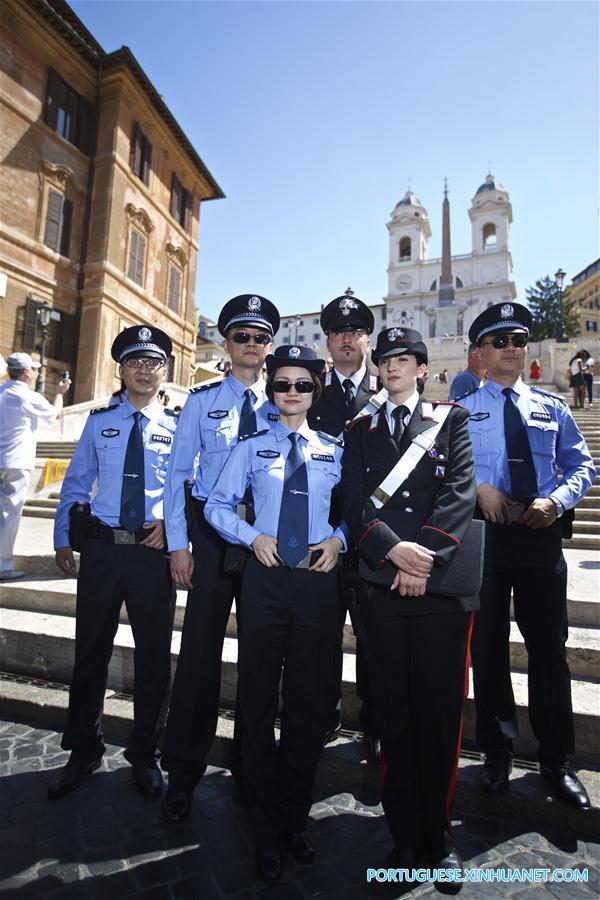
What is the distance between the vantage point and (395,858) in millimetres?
2424

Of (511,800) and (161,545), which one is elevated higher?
(161,545)

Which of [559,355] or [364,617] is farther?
[559,355]

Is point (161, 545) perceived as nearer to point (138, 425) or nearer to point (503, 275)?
point (138, 425)

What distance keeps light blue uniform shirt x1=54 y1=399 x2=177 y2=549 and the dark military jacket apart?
1.38 meters

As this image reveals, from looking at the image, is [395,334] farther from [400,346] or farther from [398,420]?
[398,420]

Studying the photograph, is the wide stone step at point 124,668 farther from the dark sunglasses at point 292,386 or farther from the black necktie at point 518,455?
the dark sunglasses at point 292,386

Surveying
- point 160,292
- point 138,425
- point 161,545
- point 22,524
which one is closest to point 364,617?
point 161,545

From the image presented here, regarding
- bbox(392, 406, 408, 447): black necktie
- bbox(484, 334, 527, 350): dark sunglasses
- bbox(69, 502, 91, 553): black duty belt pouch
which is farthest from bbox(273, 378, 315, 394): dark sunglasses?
bbox(69, 502, 91, 553): black duty belt pouch

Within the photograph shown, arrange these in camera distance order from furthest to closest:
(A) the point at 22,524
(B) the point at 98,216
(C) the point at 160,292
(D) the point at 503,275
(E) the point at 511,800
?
(D) the point at 503,275, (C) the point at 160,292, (B) the point at 98,216, (A) the point at 22,524, (E) the point at 511,800

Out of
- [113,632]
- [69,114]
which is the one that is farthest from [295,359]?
[69,114]

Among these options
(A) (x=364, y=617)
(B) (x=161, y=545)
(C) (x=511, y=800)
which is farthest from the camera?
(B) (x=161, y=545)

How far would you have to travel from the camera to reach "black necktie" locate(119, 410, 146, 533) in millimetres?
3215

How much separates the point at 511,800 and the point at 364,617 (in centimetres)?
145

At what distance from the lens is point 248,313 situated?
3.31 metres
